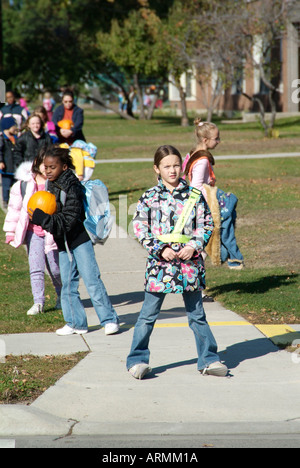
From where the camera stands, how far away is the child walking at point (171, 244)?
5.46 meters

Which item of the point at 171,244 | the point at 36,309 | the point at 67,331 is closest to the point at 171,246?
the point at 171,244

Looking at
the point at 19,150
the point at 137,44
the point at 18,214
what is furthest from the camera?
the point at 137,44

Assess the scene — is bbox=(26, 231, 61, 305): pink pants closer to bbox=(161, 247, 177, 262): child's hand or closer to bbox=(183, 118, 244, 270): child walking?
bbox=(183, 118, 244, 270): child walking

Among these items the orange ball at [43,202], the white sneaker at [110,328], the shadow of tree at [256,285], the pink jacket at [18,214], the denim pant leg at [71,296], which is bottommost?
the shadow of tree at [256,285]

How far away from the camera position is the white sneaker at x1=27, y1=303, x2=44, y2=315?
7752 mm

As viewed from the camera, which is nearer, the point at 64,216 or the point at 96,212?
the point at 64,216

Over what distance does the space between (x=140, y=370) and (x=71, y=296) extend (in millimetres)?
1474


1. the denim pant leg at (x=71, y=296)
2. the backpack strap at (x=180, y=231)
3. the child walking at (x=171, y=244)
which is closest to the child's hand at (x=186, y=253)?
the child walking at (x=171, y=244)

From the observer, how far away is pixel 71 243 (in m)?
6.85

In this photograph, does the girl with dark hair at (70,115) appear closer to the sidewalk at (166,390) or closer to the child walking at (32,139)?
the child walking at (32,139)

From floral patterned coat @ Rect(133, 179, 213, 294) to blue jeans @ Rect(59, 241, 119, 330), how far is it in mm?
1393

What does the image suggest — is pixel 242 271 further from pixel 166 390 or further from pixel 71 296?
pixel 166 390
